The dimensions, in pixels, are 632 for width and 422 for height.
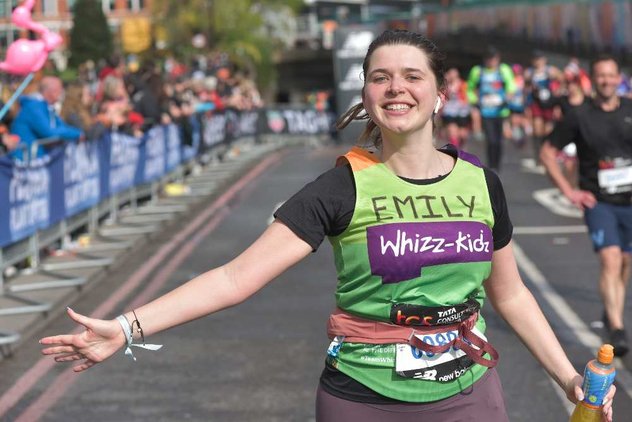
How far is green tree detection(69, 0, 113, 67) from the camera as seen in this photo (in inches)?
3642

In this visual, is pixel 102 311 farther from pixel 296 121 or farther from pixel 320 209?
pixel 296 121

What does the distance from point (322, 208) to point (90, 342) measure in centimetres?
75

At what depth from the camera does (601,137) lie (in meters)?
8.49

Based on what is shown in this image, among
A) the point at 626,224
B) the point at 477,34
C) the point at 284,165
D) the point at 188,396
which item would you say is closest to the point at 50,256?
the point at 188,396

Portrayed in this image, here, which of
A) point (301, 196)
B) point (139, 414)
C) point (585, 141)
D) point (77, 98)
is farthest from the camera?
point (77, 98)

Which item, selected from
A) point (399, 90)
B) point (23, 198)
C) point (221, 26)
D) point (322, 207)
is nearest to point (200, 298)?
point (322, 207)

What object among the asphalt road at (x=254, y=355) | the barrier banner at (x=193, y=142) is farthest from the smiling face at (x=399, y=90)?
the barrier banner at (x=193, y=142)

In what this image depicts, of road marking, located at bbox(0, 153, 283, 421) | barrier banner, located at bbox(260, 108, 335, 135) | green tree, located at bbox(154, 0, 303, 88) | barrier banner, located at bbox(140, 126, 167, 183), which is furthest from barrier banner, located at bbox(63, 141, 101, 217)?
green tree, located at bbox(154, 0, 303, 88)

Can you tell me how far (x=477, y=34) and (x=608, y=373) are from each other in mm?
73024

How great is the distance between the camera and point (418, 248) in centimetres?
377

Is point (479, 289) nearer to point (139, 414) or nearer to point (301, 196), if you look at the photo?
point (301, 196)

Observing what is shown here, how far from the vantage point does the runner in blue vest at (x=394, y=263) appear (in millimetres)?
3773

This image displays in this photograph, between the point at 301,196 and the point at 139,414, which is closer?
the point at 301,196

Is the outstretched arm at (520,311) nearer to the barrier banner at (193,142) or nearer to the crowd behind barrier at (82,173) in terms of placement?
the crowd behind barrier at (82,173)
